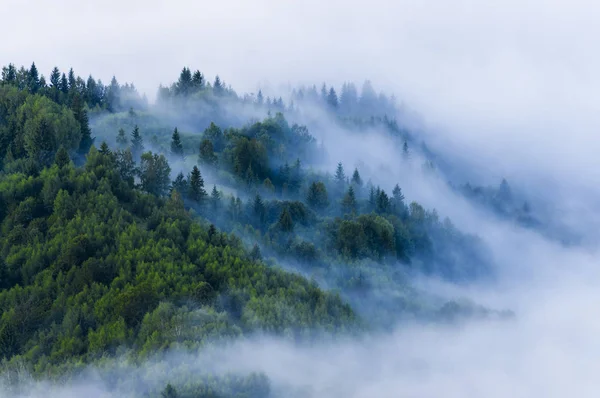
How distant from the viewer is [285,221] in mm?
193875

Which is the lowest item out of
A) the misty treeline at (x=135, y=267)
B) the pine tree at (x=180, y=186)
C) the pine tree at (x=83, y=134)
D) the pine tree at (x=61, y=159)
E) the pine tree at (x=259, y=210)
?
the misty treeline at (x=135, y=267)

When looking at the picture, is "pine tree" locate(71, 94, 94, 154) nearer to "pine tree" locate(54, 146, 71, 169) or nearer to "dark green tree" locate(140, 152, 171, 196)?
"pine tree" locate(54, 146, 71, 169)

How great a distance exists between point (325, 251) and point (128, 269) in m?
61.6

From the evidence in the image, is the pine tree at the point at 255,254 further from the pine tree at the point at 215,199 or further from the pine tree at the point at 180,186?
the pine tree at the point at 180,186

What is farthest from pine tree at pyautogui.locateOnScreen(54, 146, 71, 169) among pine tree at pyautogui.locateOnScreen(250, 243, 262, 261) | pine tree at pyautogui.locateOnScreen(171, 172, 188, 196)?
pine tree at pyautogui.locateOnScreen(250, 243, 262, 261)

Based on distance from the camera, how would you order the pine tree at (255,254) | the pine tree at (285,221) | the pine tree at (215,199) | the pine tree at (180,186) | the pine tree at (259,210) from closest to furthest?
the pine tree at (255,254)
the pine tree at (180,186)
the pine tree at (215,199)
the pine tree at (285,221)
the pine tree at (259,210)

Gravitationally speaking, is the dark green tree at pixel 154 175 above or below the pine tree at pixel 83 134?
below

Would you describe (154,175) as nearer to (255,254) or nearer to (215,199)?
(215,199)

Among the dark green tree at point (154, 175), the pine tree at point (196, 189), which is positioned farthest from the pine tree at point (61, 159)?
the pine tree at point (196, 189)

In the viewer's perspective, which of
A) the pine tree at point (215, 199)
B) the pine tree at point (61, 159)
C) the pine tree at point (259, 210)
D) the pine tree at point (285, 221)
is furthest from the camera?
the pine tree at point (259, 210)

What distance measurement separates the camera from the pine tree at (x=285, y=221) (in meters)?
193

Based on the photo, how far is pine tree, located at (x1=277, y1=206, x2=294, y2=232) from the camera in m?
193

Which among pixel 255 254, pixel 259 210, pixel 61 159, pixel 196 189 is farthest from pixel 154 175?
pixel 259 210

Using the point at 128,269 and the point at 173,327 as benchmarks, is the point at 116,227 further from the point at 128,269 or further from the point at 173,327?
the point at 173,327
